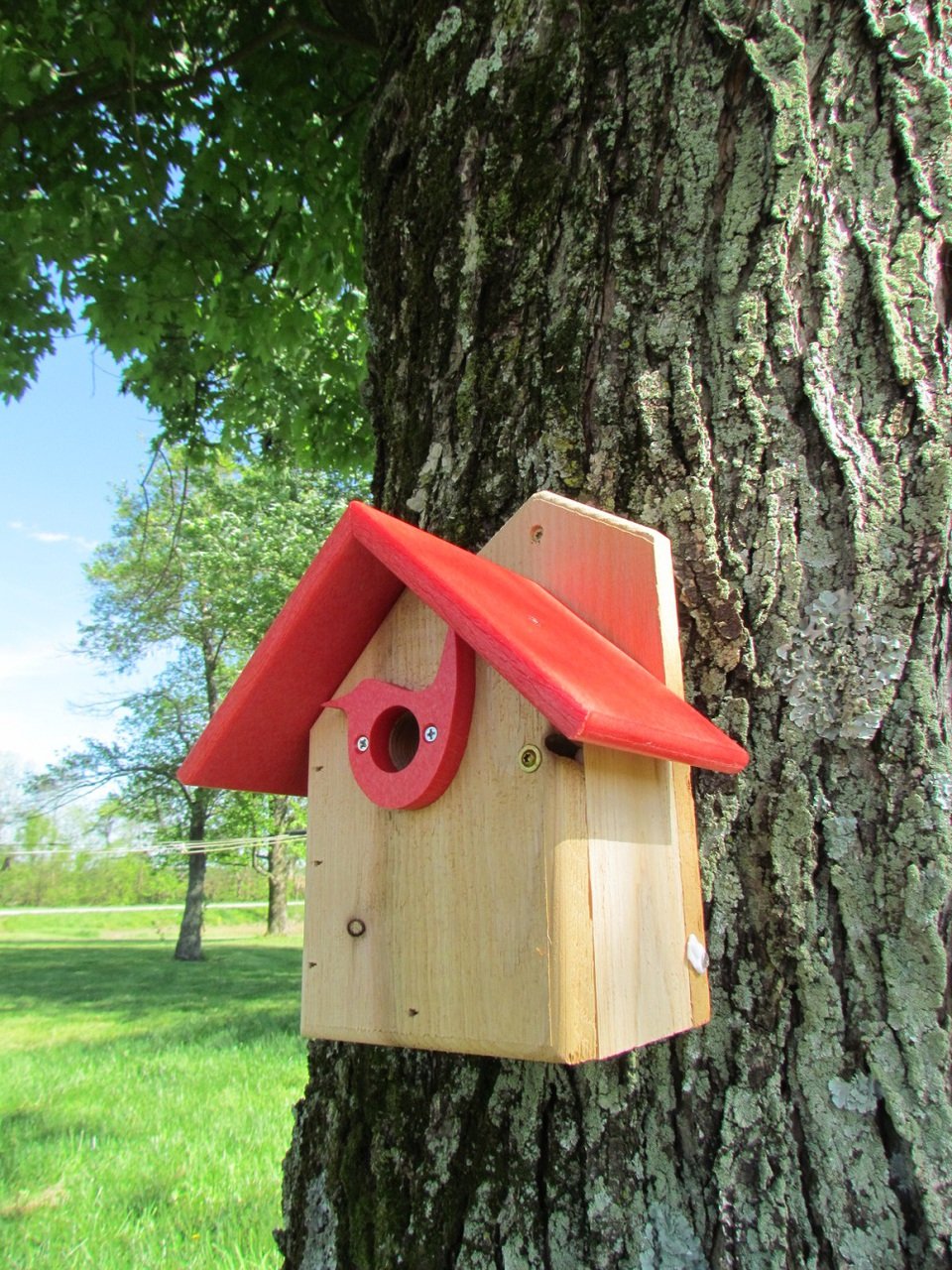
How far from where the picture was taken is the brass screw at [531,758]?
114 cm

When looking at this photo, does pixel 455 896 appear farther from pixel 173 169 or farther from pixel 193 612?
pixel 193 612

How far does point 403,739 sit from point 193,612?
17.3 meters

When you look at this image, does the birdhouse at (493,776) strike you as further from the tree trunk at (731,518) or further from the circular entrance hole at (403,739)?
the tree trunk at (731,518)

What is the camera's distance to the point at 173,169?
4000 millimetres

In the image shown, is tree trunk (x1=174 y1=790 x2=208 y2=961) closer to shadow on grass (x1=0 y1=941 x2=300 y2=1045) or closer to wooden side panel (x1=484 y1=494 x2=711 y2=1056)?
shadow on grass (x1=0 y1=941 x2=300 y2=1045)

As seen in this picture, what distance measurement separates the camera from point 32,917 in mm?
22359

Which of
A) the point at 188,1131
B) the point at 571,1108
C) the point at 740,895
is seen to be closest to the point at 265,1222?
the point at 188,1131

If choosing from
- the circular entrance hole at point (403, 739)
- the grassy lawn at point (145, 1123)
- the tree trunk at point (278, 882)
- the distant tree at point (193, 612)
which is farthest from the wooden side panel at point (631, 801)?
the tree trunk at point (278, 882)

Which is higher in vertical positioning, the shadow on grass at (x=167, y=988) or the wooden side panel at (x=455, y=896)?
the wooden side panel at (x=455, y=896)

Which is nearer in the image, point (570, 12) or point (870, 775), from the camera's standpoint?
point (870, 775)

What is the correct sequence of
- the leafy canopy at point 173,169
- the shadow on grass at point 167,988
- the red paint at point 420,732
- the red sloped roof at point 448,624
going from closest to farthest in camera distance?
the red sloped roof at point 448,624 < the red paint at point 420,732 < the leafy canopy at point 173,169 < the shadow on grass at point 167,988

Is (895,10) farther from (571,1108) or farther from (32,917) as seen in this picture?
(32,917)

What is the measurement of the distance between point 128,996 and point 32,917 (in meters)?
14.6

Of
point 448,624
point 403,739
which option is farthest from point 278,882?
point 448,624
